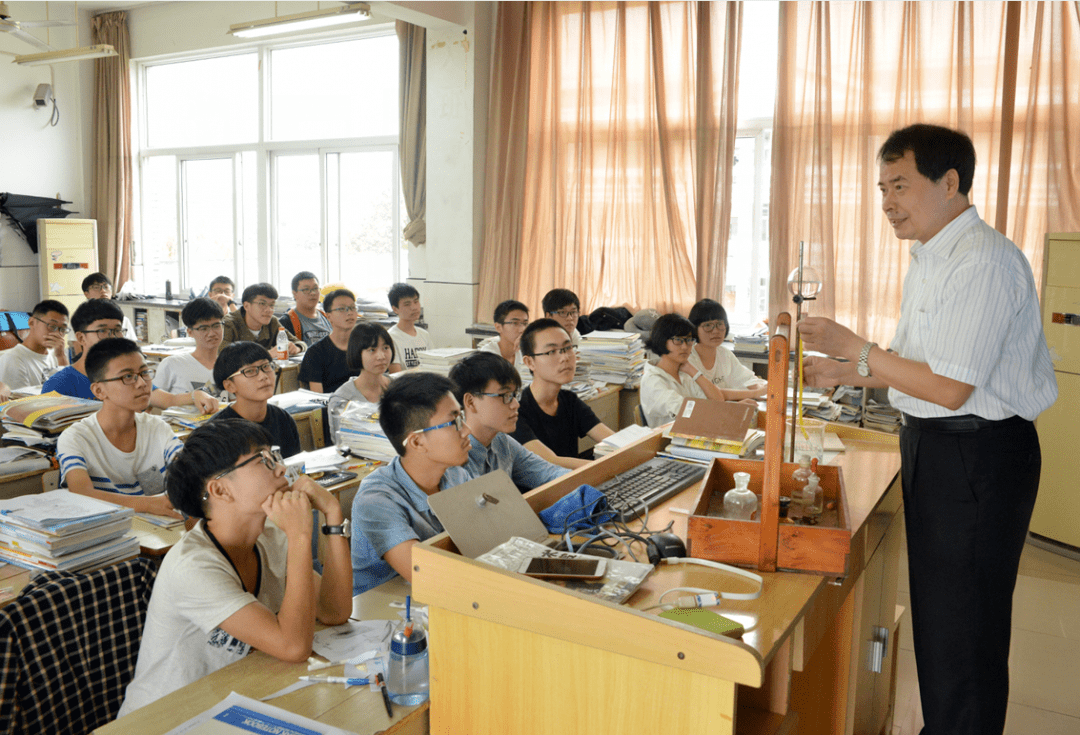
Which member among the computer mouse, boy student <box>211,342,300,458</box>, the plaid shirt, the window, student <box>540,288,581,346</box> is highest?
the window

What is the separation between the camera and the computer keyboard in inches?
75.8

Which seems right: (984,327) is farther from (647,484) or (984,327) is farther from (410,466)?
(410,466)

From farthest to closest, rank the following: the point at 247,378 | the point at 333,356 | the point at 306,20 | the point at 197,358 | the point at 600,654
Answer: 1. the point at 306,20
2. the point at 333,356
3. the point at 197,358
4. the point at 247,378
5. the point at 600,654

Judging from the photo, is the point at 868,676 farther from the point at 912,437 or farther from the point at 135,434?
the point at 135,434

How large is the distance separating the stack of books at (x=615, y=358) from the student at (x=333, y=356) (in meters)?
1.42

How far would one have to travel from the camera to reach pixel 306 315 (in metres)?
6.33

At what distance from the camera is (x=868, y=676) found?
7.57 ft

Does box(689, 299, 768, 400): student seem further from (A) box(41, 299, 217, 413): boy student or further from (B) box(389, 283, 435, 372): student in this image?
(A) box(41, 299, 217, 413): boy student

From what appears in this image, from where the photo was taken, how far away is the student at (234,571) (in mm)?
1571

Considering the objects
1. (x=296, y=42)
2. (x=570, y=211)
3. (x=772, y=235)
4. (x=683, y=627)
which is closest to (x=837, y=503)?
(x=683, y=627)

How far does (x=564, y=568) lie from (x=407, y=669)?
316 millimetres

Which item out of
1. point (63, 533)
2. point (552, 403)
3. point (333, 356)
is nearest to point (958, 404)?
point (552, 403)

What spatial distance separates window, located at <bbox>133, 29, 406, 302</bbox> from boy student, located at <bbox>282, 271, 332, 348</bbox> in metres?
1.40

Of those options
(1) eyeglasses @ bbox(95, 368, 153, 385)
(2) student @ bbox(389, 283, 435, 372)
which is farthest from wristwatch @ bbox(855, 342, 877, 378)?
(2) student @ bbox(389, 283, 435, 372)
